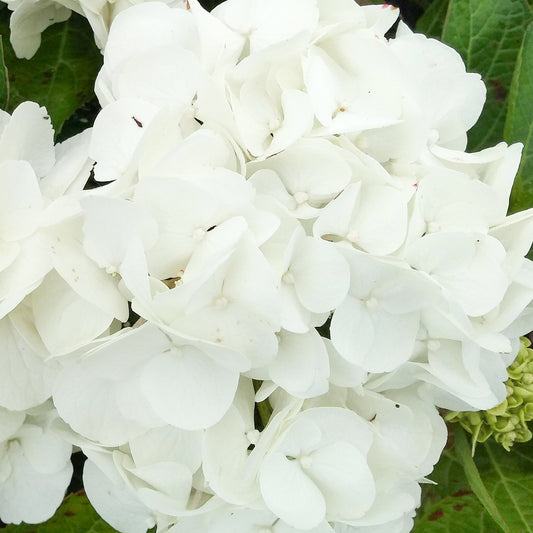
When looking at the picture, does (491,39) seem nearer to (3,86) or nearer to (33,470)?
(3,86)

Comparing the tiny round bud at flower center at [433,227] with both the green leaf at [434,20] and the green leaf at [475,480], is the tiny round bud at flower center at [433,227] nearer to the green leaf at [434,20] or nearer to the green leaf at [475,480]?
the green leaf at [475,480]

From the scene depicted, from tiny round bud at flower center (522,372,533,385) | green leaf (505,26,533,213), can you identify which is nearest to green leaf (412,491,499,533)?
tiny round bud at flower center (522,372,533,385)

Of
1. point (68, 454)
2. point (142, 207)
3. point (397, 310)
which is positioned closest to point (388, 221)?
point (397, 310)

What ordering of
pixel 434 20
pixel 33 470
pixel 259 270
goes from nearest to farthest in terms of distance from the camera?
1. pixel 259 270
2. pixel 33 470
3. pixel 434 20

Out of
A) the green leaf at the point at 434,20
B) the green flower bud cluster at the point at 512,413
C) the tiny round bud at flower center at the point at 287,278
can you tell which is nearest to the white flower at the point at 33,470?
the tiny round bud at flower center at the point at 287,278

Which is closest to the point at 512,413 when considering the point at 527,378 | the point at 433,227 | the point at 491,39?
the point at 527,378
